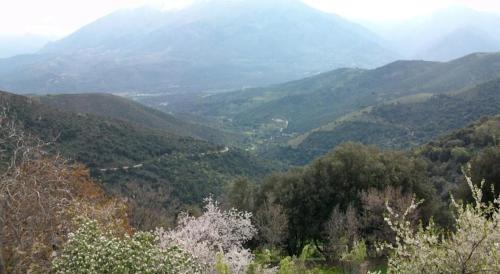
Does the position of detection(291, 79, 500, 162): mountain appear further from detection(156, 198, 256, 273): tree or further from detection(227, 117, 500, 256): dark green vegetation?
detection(156, 198, 256, 273): tree

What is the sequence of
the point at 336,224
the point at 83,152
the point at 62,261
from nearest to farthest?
1. the point at 62,261
2. the point at 336,224
3. the point at 83,152

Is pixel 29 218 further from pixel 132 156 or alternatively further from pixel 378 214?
pixel 132 156

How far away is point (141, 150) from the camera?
80438 millimetres

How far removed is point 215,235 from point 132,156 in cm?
5207

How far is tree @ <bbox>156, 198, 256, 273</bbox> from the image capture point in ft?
69.9

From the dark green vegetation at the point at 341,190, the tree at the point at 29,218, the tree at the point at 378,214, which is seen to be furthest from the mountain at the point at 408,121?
the tree at the point at 29,218

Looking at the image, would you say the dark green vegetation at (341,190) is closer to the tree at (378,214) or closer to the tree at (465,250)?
the tree at (378,214)

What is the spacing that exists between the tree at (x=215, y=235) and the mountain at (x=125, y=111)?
91.3 m

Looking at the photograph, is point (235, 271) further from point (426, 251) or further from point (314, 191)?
point (314, 191)

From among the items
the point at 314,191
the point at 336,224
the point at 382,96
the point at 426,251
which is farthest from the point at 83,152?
the point at 382,96

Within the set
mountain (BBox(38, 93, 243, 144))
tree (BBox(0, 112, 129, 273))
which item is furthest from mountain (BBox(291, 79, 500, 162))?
tree (BBox(0, 112, 129, 273))

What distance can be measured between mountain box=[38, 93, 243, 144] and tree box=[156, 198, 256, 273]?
91275 millimetres

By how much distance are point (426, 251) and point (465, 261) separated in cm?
81

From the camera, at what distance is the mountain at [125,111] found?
126m
